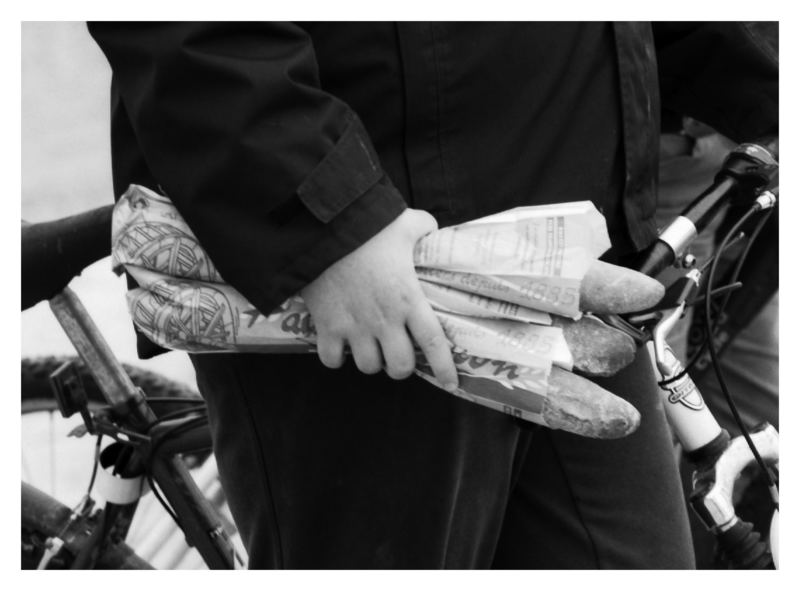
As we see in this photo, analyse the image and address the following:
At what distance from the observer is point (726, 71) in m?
1.30

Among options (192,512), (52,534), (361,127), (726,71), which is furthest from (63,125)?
(361,127)

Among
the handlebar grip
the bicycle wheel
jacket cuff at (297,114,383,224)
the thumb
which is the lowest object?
the bicycle wheel

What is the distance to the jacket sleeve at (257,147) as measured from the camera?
2.80ft

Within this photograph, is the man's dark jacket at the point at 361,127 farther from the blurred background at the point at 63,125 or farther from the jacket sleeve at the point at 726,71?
the blurred background at the point at 63,125

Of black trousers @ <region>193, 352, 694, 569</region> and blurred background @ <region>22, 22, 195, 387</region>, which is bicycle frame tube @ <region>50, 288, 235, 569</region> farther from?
blurred background @ <region>22, 22, 195, 387</region>

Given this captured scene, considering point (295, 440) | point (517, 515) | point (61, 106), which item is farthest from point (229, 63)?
point (61, 106)

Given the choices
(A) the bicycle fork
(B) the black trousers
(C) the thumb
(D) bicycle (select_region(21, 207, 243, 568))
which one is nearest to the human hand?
(C) the thumb

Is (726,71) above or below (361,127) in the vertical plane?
below

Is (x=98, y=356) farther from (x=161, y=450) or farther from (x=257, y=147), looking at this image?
(x=257, y=147)

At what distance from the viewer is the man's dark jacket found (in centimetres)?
86

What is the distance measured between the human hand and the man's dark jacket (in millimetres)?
18

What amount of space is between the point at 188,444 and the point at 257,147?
0.94m

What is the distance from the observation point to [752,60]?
4.15 ft

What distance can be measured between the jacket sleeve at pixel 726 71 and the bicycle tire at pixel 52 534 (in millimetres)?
1239
